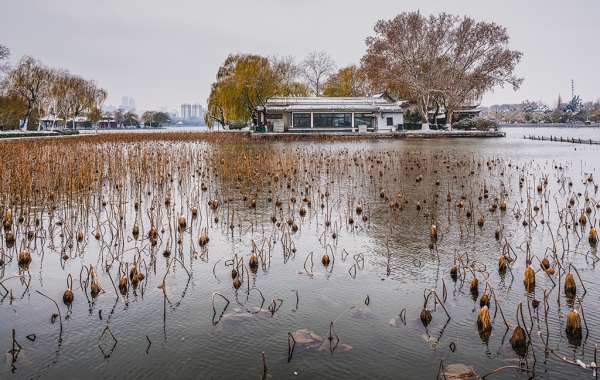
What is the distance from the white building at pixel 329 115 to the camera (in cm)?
5094

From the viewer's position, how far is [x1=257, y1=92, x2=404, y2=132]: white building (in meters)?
50.9

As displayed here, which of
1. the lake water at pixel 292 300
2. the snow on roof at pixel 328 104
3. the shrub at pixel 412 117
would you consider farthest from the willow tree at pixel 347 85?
the lake water at pixel 292 300

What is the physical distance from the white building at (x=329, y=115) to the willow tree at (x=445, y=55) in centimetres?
362

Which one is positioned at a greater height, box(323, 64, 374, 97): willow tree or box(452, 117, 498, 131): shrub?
box(323, 64, 374, 97): willow tree

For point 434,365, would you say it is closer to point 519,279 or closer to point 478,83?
point 519,279

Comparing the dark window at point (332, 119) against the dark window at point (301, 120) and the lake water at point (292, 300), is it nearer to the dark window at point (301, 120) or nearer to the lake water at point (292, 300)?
the dark window at point (301, 120)

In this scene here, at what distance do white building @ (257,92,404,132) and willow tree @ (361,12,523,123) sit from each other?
11.9ft

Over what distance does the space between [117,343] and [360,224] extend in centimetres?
553

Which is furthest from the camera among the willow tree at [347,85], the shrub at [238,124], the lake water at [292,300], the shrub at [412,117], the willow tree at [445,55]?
the willow tree at [347,85]

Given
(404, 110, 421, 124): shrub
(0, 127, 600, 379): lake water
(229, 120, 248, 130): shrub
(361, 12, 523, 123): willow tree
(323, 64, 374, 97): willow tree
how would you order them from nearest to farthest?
(0, 127, 600, 379): lake water
(361, 12, 523, 123): willow tree
(404, 110, 421, 124): shrub
(229, 120, 248, 130): shrub
(323, 64, 374, 97): willow tree

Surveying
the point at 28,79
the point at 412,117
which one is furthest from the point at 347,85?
the point at 28,79

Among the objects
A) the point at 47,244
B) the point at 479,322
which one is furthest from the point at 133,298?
the point at 479,322

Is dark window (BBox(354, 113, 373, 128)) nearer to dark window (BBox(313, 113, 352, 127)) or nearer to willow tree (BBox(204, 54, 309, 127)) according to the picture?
dark window (BBox(313, 113, 352, 127))

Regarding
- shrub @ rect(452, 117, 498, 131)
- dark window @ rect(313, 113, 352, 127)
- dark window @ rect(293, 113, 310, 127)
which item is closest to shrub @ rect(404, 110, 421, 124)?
shrub @ rect(452, 117, 498, 131)
